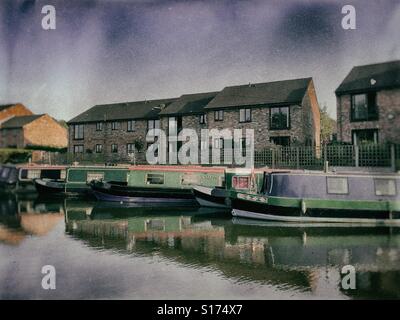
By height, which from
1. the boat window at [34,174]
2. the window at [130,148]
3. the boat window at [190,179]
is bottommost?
the boat window at [190,179]

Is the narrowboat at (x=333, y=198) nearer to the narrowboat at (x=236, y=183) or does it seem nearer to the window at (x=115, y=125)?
the narrowboat at (x=236, y=183)

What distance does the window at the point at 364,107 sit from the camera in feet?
54.6

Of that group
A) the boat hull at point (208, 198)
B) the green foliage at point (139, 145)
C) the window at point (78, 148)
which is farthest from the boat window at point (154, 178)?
the window at point (78, 148)

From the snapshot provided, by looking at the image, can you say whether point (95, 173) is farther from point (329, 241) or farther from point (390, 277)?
point (390, 277)

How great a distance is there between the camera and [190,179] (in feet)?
54.2

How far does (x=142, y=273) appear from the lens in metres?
7.00

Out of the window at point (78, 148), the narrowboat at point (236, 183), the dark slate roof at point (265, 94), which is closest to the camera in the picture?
the narrowboat at point (236, 183)

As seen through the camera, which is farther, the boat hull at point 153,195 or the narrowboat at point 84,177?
the narrowboat at point 84,177

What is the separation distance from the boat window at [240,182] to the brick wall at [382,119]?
4.82 m

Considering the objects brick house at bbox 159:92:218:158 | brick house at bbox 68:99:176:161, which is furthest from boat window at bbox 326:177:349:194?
brick house at bbox 68:99:176:161

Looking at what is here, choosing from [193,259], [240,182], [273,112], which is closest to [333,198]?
A: [240,182]

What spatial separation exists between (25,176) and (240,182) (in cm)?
1308
